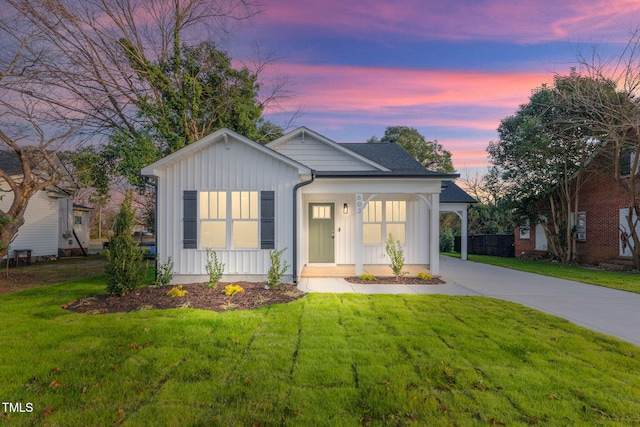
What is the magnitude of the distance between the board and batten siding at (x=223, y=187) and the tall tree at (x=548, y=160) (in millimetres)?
12295

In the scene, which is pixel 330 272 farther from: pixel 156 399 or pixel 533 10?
pixel 533 10

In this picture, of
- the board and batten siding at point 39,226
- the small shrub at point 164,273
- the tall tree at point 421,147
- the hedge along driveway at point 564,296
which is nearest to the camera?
the hedge along driveway at point 564,296

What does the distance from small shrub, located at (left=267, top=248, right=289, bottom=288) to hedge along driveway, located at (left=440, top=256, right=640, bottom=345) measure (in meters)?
4.12

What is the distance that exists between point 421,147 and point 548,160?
1259 centimetres

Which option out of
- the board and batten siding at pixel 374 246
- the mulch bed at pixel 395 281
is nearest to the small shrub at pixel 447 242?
the board and batten siding at pixel 374 246

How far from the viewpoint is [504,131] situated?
16688 mm

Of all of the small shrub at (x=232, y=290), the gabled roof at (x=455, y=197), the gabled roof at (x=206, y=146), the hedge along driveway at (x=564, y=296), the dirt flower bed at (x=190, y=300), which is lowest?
the hedge along driveway at (x=564, y=296)

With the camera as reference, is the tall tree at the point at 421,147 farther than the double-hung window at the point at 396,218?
Yes

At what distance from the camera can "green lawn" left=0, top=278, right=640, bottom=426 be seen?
8.91 feet

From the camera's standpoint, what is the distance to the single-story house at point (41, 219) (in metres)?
15.1

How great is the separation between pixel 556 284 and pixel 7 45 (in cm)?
1902

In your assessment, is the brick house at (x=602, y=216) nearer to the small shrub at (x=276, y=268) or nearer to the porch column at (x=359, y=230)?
the porch column at (x=359, y=230)

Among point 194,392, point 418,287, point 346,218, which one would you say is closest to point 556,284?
point 418,287

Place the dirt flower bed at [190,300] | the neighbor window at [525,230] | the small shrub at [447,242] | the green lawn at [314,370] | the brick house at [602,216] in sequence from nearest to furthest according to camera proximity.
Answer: the green lawn at [314,370], the dirt flower bed at [190,300], the brick house at [602,216], the neighbor window at [525,230], the small shrub at [447,242]
